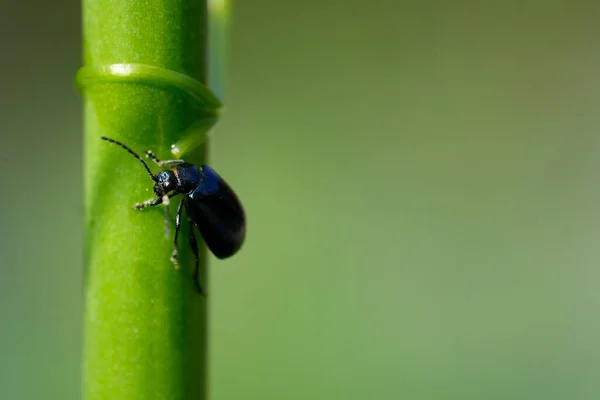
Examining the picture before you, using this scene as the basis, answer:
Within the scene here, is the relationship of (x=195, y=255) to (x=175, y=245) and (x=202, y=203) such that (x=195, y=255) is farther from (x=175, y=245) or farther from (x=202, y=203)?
(x=202, y=203)

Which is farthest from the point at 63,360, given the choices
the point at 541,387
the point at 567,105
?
the point at 567,105

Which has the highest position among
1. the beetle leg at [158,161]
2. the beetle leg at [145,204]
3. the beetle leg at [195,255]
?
the beetle leg at [158,161]

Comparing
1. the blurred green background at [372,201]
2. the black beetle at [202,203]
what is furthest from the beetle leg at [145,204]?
the blurred green background at [372,201]

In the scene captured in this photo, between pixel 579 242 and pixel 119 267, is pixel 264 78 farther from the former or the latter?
pixel 119 267

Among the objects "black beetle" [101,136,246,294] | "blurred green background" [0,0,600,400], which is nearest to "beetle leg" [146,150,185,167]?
"black beetle" [101,136,246,294]

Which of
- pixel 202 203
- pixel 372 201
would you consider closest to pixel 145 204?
pixel 202 203

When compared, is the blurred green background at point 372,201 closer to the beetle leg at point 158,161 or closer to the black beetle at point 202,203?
the black beetle at point 202,203

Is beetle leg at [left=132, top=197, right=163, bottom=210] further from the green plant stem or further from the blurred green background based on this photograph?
the blurred green background
